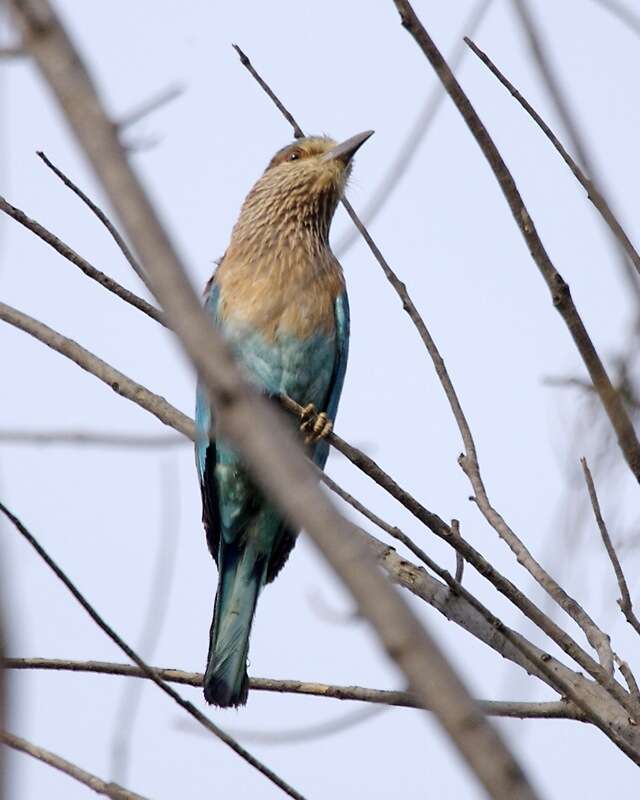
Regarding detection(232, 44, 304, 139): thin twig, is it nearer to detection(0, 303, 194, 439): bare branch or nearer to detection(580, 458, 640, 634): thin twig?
detection(0, 303, 194, 439): bare branch

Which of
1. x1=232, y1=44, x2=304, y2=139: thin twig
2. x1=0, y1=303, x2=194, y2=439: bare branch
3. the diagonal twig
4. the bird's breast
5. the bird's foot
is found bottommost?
the diagonal twig

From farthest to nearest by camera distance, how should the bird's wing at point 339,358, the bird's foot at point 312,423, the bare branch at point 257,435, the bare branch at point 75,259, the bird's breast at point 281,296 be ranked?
the bird's wing at point 339,358 < the bird's breast at point 281,296 < the bird's foot at point 312,423 < the bare branch at point 75,259 < the bare branch at point 257,435

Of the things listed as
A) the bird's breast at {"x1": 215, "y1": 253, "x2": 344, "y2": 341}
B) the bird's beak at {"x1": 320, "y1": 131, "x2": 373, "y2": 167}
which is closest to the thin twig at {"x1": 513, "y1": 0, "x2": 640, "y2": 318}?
the bird's breast at {"x1": 215, "y1": 253, "x2": 344, "y2": 341}

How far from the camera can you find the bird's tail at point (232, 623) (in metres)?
5.16

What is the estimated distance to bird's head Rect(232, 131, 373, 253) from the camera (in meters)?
6.87

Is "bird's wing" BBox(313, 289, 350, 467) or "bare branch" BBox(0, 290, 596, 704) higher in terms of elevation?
"bird's wing" BBox(313, 289, 350, 467)

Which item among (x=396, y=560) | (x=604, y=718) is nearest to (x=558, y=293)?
(x=604, y=718)

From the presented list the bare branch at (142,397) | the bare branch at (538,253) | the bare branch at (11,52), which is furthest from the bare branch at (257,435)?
the bare branch at (142,397)

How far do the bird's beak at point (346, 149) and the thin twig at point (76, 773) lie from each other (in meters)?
4.49

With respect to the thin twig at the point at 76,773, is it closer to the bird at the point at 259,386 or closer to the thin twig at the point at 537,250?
the thin twig at the point at 537,250

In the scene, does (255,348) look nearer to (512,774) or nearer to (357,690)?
(357,690)

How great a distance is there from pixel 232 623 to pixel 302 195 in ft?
8.62

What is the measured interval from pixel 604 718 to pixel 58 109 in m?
2.65

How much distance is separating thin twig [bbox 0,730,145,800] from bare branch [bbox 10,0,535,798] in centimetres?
178
